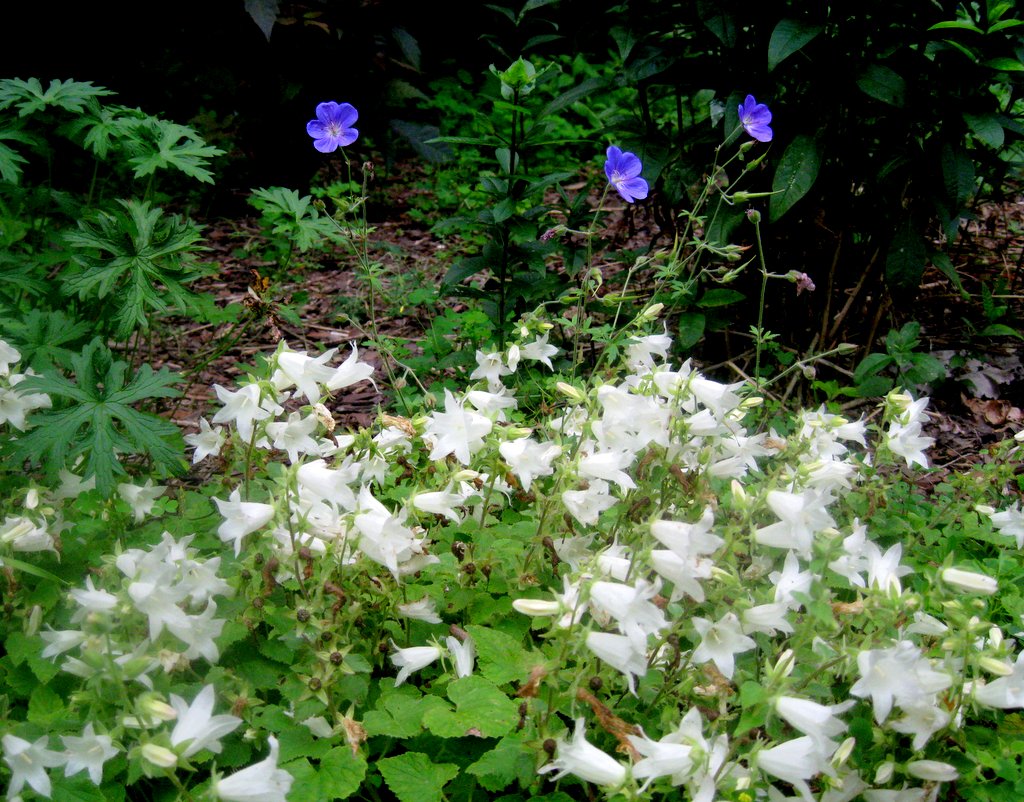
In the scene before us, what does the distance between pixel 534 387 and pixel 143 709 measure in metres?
1.98

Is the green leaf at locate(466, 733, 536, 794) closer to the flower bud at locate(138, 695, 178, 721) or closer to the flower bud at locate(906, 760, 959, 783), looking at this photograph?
the flower bud at locate(138, 695, 178, 721)

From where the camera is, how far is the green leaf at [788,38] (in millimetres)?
2814

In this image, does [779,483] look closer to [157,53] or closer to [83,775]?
[83,775]

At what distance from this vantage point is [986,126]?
2.87m

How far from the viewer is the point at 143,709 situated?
47.7 inches

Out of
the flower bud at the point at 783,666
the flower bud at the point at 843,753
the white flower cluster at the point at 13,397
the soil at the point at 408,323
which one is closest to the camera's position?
the flower bud at the point at 783,666

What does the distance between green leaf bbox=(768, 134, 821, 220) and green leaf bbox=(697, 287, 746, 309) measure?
1.07 ft

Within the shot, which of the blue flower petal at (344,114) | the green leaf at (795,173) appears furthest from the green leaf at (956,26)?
the blue flower petal at (344,114)

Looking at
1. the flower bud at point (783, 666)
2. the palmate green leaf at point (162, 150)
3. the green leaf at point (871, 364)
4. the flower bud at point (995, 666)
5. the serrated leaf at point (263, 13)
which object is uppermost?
the serrated leaf at point (263, 13)

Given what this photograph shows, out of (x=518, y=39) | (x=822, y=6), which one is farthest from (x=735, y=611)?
(x=518, y=39)

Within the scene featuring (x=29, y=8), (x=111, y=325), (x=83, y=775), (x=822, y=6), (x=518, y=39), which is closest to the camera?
(x=83, y=775)

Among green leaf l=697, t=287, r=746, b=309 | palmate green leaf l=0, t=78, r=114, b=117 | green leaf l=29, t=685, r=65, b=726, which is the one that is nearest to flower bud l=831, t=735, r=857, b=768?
green leaf l=29, t=685, r=65, b=726

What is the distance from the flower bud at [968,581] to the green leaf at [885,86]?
2.07 meters

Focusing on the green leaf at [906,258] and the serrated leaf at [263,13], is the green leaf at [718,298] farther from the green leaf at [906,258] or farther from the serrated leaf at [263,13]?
the serrated leaf at [263,13]
